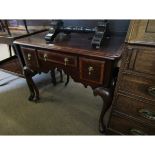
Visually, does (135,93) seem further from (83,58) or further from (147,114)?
(83,58)

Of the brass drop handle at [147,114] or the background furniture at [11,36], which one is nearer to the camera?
the brass drop handle at [147,114]

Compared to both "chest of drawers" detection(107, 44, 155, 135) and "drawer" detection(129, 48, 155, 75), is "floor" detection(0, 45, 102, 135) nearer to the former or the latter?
"chest of drawers" detection(107, 44, 155, 135)

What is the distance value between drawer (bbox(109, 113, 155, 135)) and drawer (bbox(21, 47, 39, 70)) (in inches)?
31.5

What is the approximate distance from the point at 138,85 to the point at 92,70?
31 cm

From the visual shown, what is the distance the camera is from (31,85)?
1.52m

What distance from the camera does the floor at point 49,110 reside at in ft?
4.36

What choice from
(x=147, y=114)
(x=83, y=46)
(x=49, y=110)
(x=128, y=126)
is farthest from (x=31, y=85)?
(x=147, y=114)

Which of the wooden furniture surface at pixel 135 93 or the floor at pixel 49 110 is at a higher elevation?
the wooden furniture surface at pixel 135 93

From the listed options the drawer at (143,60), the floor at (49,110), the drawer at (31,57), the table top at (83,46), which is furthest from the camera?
the floor at (49,110)

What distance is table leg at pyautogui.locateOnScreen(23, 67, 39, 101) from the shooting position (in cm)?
134

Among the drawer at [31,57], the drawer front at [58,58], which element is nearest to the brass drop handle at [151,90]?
the drawer front at [58,58]

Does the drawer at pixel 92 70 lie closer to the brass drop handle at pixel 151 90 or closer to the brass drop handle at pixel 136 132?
the brass drop handle at pixel 151 90

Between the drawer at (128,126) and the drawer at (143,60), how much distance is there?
0.41 meters
